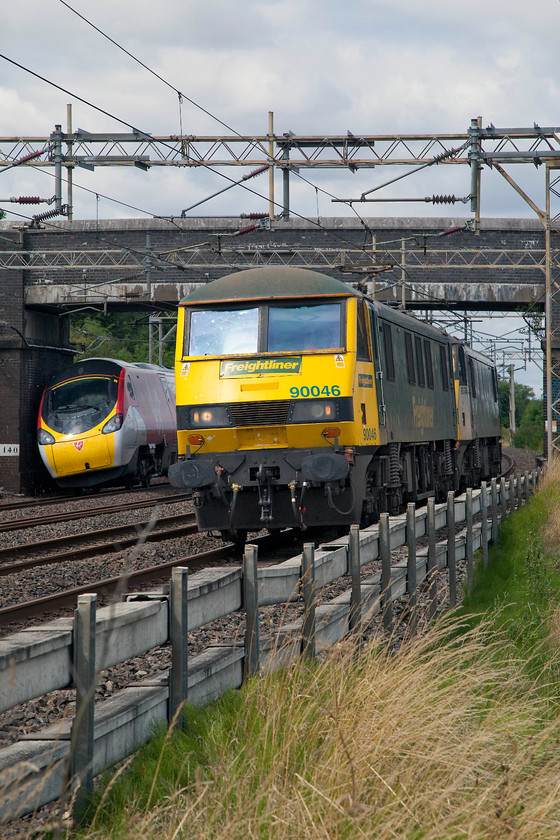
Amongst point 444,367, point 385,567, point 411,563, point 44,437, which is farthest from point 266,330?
point 44,437

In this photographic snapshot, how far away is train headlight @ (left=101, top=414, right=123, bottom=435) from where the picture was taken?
25.2 m

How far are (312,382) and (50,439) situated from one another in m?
14.3

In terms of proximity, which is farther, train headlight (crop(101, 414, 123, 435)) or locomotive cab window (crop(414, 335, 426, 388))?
train headlight (crop(101, 414, 123, 435))

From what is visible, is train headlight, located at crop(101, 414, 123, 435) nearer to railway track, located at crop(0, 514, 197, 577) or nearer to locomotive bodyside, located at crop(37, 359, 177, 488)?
locomotive bodyside, located at crop(37, 359, 177, 488)

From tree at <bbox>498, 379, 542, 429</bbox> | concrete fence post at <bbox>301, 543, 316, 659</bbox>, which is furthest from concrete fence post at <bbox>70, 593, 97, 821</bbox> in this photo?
tree at <bbox>498, 379, 542, 429</bbox>

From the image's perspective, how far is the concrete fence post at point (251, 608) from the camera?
510cm

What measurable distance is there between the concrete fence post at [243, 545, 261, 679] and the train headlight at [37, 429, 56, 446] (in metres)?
21.2

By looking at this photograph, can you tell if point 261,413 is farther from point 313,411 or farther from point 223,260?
point 223,260

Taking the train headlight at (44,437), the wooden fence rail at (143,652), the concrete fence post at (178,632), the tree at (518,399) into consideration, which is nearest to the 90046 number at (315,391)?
the wooden fence rail at (143,652)

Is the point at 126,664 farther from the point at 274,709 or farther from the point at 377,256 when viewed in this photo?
the point at 377,256

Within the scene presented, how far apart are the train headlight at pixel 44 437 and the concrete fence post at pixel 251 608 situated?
69.5ft

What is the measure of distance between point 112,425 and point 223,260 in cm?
744

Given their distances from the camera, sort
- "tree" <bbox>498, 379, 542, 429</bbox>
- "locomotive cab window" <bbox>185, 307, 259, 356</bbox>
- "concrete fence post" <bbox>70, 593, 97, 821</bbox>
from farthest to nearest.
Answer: "tree" <bbox>498, 379, 542, 429</bbox> < "locomotive cab window" <bbox>185, 307, 259, 356</bbox> < "concrete fence post" <bbox>70, 593, 97, 821</bbox>

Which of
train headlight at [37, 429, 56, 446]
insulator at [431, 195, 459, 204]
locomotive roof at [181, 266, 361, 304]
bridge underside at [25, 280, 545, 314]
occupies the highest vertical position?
insulator at [431, 195, 459, 204]
